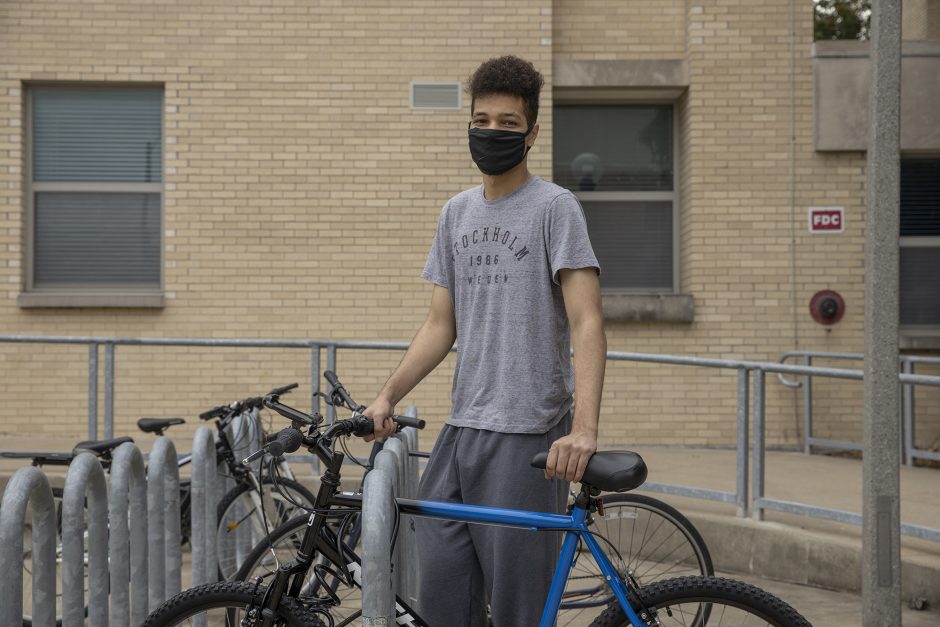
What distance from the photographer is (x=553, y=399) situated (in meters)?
2.97

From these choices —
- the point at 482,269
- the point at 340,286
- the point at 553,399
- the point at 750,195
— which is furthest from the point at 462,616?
the point at 750,195

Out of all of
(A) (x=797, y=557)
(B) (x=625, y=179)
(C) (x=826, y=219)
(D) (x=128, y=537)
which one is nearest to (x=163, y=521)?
(D) (x=128, y=537)

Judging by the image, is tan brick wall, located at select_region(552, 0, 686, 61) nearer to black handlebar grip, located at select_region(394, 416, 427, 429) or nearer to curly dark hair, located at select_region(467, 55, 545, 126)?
black handlebar grip, located at select_region(394, 416, 427, 429)

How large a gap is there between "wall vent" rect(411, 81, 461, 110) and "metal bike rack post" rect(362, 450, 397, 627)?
7.02 meters

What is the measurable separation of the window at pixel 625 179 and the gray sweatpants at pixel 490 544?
7048 mm

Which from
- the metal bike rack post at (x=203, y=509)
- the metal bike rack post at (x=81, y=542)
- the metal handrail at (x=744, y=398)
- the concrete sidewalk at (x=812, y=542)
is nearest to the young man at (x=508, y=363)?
the metal bike rack post at (x=81, y=542)

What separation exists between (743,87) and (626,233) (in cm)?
163

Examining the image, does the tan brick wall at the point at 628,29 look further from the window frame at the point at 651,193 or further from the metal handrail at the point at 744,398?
the metal handrail at the point at 744,398

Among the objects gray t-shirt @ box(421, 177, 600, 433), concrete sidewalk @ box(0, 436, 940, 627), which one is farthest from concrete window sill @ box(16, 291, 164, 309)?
gray t-shirt @ box(421, 177, 600, 433)

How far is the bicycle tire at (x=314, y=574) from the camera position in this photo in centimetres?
298

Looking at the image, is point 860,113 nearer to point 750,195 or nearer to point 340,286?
→ point 750,195

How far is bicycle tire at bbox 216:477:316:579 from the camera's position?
219 inches

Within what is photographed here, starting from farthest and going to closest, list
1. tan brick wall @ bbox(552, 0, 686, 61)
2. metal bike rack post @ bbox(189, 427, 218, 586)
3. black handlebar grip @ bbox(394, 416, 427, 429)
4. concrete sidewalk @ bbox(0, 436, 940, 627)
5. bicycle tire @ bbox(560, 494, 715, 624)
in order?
tan brick wall @ bbox(552, 0, 686, 61), concrete sidewalk @ bbox(0, 436, 940, 627), bicycle tire @ bbox(560, 494, 715, 624), metal bike rack post @ bbox(189, 427, 218, 586), black handlebar grip @ bbox(394, 416, 427, 429)

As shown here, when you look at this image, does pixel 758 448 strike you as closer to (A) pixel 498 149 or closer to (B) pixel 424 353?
(B) pixel 424 353
